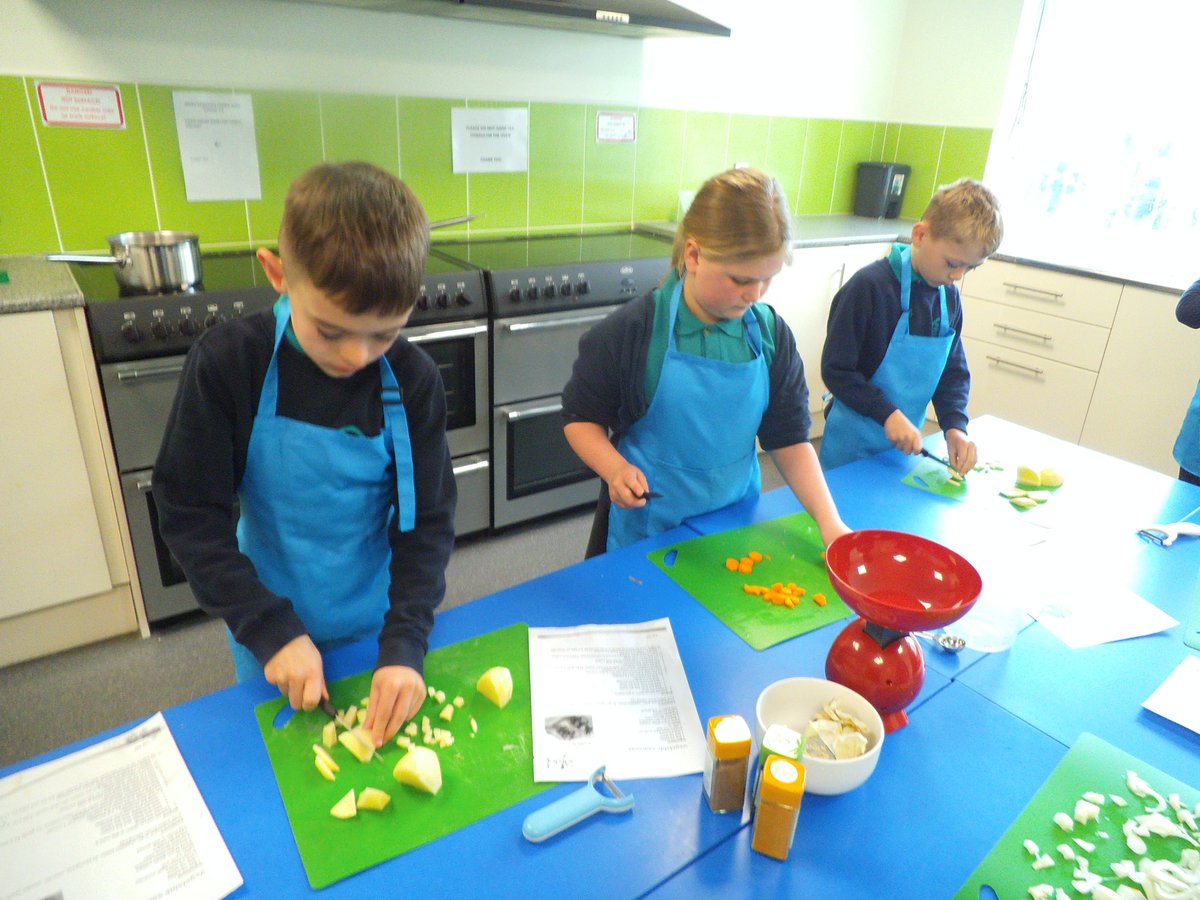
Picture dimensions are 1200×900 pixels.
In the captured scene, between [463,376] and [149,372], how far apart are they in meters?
0.80

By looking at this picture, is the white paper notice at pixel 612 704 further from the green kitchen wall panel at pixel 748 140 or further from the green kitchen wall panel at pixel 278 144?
the green kitchen wall panel at pixel 748 140

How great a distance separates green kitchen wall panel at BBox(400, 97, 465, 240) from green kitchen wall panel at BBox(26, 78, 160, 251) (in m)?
0.72

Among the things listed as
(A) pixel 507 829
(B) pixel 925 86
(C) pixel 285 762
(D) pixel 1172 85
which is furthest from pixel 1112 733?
(B) pixel 925 86

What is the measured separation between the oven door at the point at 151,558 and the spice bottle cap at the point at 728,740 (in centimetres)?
152

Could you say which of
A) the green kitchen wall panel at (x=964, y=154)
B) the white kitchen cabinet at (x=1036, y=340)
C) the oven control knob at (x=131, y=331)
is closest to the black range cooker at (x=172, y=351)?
the oven control knob at (x=131, y=331)

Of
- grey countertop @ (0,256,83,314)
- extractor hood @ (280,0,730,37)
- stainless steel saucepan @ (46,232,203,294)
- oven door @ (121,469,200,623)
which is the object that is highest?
extractor hood @ (280,0,730,37)

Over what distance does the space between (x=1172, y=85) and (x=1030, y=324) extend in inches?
38.8

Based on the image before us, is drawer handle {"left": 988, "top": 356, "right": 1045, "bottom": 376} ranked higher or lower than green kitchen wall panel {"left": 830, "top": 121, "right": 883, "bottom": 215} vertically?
lower

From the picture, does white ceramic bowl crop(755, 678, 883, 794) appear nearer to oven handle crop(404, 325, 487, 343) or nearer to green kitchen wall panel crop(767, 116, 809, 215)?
oven handle crop(404, 325, 487, 343)

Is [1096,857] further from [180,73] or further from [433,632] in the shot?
[180,73]

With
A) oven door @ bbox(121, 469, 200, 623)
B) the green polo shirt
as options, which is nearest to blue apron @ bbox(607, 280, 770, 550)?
the green polo shirt

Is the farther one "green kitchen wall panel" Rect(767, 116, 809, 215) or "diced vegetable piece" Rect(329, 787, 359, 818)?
"green kitchen wall panel" Rect(767, 116, 809, 215)

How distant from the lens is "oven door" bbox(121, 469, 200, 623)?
1.88 meters

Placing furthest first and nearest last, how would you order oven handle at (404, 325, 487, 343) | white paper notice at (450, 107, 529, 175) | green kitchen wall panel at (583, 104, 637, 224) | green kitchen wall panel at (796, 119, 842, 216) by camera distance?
1. green kitchen wall panel at (796, 119, 842, 216)
2. green kitchen wall panel at (583, 104, 637, 224)
3. white paper notice at (450, 107, 529, 175)
4. oven handle at (404, 325, 487, 343)
